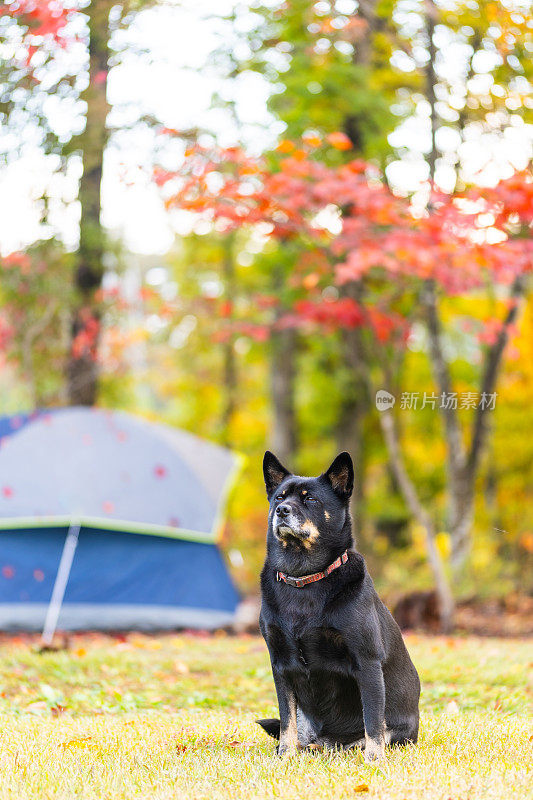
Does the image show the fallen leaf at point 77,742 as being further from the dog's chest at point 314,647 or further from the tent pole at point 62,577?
the tent pole at point 62,577

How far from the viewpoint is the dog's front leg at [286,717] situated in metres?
3.74

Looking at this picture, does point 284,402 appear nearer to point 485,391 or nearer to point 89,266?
point 485,391

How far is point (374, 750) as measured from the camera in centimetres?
356

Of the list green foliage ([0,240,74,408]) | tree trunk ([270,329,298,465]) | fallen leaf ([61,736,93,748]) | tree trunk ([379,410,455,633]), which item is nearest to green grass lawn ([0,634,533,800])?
fallen leaf ([61,736,93,748])

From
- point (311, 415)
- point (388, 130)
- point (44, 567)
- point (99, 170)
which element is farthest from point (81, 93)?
point (311, 415)

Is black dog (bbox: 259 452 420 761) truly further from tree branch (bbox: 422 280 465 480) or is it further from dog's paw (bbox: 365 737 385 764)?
tree branch (bbox: 422 280 465 480)

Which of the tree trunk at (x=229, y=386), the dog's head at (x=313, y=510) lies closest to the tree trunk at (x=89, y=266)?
the tree trunk at (x=229, y=386)

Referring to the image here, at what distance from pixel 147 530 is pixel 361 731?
5710mm

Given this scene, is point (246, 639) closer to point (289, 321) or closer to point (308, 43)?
point (289, 321)

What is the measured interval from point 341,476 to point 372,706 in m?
0.93

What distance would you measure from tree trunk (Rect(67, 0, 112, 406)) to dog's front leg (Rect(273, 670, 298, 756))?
777 centimetres

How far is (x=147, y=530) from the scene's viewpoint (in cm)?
930

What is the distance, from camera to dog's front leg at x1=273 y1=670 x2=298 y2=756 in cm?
374

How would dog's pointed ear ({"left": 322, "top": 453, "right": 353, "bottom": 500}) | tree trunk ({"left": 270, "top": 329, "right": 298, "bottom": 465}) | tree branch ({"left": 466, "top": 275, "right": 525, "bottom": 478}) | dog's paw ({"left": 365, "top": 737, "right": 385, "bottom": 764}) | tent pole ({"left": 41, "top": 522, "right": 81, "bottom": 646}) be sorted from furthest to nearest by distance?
tree trunk ({"left": 270, "top": 329, "right": 298, "bottom": 465}) → tree branch ({"left": 466, "top": 275, "right": 525, "bottom": 478}) → tent pole ({"left": 41, "top": 522, "right": 81, "bottom": 646}) → dog's pointed ear ({"left": 322, "top": 453, "right": 353, "bottom": 500}) → dog's paw ({"left": 365, "top": 737, "right": 385, "bottom": 764})
